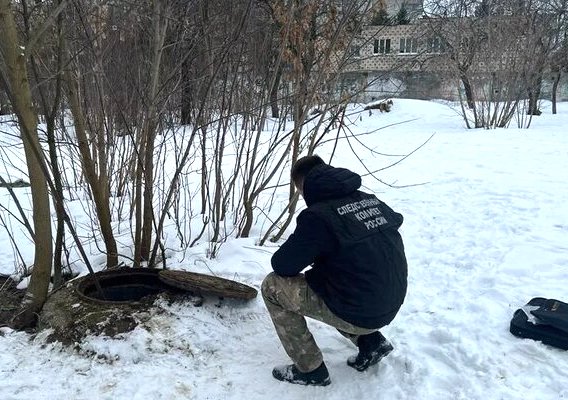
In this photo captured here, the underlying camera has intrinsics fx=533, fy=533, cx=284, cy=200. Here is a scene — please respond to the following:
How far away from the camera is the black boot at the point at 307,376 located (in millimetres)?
2777

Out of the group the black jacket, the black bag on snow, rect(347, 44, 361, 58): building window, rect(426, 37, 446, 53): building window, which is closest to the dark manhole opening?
the black jacket

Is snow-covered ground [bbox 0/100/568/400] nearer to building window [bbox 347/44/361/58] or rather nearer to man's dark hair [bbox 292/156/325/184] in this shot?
man's dark hair [bbox 292/156/325/184]

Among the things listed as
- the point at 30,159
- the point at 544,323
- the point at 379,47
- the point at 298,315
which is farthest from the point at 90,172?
the point at 379,47

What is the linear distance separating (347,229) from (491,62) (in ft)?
46.8

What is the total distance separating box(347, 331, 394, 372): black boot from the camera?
2.83 m

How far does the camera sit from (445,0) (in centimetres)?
2156

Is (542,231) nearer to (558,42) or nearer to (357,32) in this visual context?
(357,32)

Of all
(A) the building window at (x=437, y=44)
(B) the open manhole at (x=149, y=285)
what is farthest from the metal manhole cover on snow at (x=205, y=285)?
(A) the building window at (x=437, y=44)

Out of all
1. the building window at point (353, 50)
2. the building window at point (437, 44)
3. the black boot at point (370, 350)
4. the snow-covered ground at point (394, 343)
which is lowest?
the snow-covered ground at point (394, 343)

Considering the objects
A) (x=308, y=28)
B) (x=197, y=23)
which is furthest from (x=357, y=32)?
(x=197, y=23)

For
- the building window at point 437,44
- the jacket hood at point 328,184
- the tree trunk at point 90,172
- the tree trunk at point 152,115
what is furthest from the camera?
the building window at point 437,44

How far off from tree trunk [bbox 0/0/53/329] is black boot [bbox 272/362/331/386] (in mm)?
1679

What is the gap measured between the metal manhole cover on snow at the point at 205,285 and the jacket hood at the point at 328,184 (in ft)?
3.58

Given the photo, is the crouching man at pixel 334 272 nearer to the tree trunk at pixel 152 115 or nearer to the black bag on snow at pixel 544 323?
the black bag on snow at pixel 544 323
